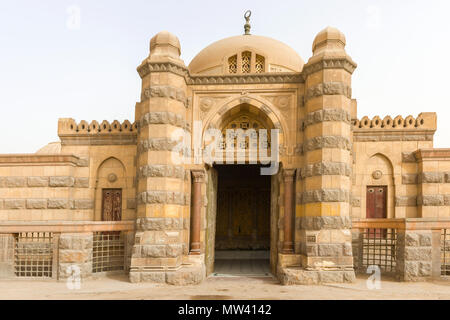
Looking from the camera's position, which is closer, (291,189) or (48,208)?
(291,189)

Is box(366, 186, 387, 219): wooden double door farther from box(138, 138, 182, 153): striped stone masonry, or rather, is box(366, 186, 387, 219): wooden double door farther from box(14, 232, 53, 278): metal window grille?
box(14, 232, 53, 278): metal window grille

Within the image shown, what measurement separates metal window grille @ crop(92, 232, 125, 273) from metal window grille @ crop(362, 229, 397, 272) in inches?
342

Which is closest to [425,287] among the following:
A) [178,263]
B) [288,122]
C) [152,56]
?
[288,122]

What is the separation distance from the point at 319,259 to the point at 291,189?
237cm

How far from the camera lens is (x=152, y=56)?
12008 millimetres

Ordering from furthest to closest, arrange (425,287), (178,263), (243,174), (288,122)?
1. (243,174)
2. (288,122)
3. (178,263)
4. (425,287)

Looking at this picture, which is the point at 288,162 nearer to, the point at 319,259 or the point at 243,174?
the point at 319,259

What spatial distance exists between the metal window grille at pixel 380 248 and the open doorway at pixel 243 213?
6846mm

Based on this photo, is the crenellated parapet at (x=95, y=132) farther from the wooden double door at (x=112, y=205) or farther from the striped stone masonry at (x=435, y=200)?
the striped stone masonry at (x=435, y=200)

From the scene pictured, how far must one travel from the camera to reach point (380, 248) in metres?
12.6

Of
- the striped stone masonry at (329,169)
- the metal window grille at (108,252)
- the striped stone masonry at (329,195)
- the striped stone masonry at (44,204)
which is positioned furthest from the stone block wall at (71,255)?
the striped stone masonry at (329,169)

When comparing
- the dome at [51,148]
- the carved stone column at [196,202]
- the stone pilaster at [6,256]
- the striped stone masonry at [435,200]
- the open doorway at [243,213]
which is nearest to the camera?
the stone pilaster at [6,256]

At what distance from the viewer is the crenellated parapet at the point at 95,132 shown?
47.0 ft

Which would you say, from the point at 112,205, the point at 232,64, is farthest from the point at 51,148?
the point at 232,64
